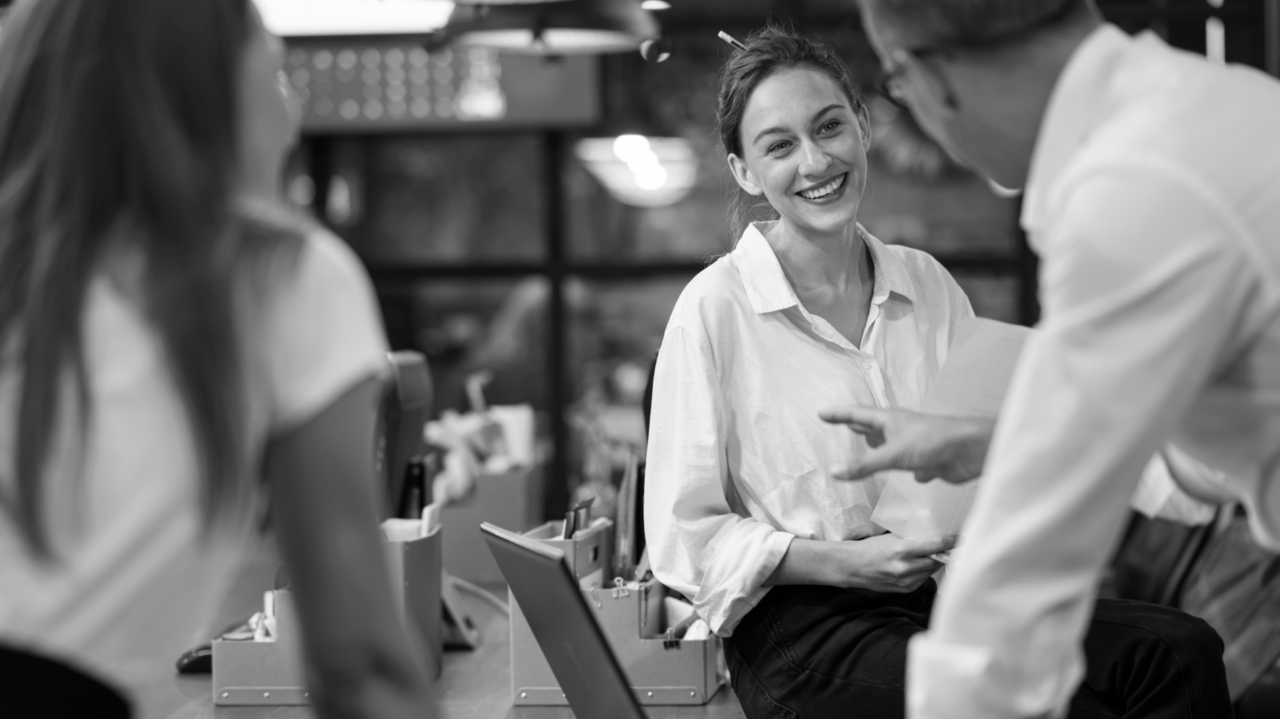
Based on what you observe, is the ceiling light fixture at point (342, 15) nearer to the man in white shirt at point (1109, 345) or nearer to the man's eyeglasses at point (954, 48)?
the man's eyeglasses at point (954, 48)

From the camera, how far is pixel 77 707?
82 centimetres

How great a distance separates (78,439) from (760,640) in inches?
42.2

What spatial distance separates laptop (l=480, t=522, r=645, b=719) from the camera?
1.34 meters

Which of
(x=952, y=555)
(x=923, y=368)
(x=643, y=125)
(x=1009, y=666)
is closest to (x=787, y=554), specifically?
(x=952, y=555)

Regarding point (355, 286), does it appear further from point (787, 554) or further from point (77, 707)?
point (787, 554)

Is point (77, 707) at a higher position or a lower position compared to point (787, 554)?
higher

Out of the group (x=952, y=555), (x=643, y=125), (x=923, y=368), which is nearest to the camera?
(x=952, y=555)

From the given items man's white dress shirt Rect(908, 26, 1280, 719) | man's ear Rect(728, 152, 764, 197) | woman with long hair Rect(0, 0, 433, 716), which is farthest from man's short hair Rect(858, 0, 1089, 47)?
man's ear Rect(728, 152, 764, 197)

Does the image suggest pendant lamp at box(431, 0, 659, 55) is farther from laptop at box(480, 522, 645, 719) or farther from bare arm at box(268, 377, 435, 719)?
bare arm at box(268, 377, 435, 719)

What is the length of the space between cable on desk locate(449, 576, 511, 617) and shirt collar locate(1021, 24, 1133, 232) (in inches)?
67.8

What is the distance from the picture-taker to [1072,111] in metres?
0.93

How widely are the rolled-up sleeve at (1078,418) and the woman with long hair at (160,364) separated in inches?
16.4

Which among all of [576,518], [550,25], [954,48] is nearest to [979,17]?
[954,48]

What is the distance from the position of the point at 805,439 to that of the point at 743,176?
516mm
